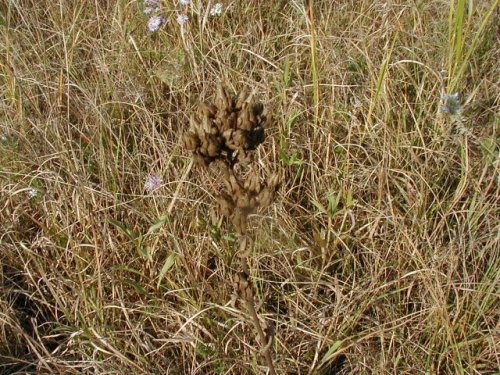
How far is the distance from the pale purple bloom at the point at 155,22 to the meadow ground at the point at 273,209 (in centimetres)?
6

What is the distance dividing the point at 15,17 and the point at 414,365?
7.17ft

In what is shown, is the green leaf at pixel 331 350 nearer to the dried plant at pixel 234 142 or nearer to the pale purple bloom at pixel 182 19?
the dried plant at pixel 234 142

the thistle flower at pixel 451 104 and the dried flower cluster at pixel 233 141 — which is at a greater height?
the dried flower cluster at pixel 233 141

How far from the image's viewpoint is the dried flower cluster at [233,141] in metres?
1.20

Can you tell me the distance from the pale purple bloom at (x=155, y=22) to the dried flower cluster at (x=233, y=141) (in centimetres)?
145

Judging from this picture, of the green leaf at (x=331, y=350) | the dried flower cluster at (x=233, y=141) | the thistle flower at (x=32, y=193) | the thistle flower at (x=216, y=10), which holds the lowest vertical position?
the green leaf at (x=331, y=350)

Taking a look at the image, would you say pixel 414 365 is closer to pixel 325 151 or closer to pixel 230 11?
pixel 325 151

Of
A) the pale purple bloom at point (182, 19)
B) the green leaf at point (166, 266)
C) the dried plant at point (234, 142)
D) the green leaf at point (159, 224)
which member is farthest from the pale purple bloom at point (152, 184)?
the dried plant at point (234, 142)

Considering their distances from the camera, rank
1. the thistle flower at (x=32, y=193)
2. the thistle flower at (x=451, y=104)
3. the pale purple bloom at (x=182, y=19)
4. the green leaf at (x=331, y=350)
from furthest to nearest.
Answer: the pale purple bloom at (x=182, y=19), the thistle flower at (x=32, y=193), the thistle flower at (x=451, y=104), the green leaf at (x=331, y=350)

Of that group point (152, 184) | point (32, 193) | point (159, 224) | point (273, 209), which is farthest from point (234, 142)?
point (32, 193)

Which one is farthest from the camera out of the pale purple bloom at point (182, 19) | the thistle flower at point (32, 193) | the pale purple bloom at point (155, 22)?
the pale purple bloom at point (155, 22)

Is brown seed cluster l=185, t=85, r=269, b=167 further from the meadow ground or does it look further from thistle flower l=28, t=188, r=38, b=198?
thistle flower l=28, t=188, r=38, b=198

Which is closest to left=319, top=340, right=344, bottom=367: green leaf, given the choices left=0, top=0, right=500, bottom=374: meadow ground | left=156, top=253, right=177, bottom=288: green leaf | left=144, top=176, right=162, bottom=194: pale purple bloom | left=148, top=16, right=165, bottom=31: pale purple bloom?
left=0, top=0, right=500, bottom=374: meadow ground

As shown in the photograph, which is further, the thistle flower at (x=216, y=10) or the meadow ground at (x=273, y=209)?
the thistle flower at (x=216, y=10)
